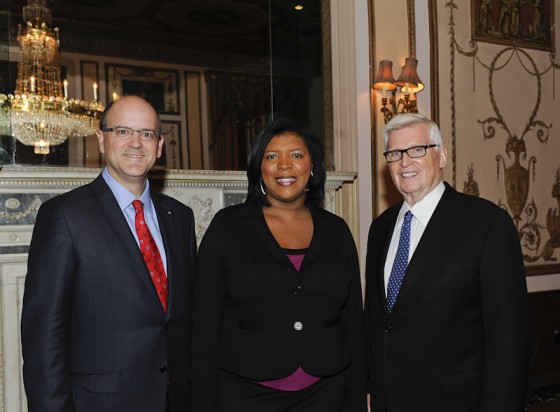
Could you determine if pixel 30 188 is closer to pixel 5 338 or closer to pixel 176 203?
pixel 5 338

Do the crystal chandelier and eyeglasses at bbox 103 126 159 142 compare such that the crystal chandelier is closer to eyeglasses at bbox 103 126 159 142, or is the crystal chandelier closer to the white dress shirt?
eyeglasses at bbox 103 126 159 142

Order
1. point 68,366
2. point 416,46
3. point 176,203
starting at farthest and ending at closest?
1. point 416,46
2. point 176,203
3. point 68,366

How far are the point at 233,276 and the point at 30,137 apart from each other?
A: 1.99 meters

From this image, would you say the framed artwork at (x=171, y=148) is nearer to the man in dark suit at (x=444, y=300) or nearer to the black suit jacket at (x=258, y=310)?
the black suit jacket at (x=258, y=310)

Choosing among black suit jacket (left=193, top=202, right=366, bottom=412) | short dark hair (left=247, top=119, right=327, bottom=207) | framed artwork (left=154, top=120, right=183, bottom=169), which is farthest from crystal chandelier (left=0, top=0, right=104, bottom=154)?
black suit jacket (left=193, top=202, right=366, bottom=412)

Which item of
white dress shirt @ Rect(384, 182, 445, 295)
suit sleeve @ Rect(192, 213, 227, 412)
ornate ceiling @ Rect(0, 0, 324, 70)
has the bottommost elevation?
suit sleeve @ Rect(192, 213, 227, 412)

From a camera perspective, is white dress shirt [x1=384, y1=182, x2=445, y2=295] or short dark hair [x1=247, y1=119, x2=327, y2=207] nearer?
white dress shirt [x1=384, y1=182, x2=445, y2=295]

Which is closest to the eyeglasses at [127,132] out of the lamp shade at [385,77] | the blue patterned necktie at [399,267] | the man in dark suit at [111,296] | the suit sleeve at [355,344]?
the man in dark suit at [111,296]

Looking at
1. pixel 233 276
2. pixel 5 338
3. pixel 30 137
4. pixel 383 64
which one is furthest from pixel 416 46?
pixel 5 338

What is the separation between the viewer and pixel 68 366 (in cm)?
195

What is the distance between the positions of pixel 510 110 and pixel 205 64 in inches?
107

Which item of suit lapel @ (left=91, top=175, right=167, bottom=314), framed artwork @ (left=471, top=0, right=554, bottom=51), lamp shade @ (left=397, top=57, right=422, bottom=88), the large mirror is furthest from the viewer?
framed artwork @ (left=471, top=0, right=554, bottom=51)

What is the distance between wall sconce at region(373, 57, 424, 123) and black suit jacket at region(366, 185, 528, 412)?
237cm

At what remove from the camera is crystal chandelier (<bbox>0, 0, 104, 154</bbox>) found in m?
3.55
